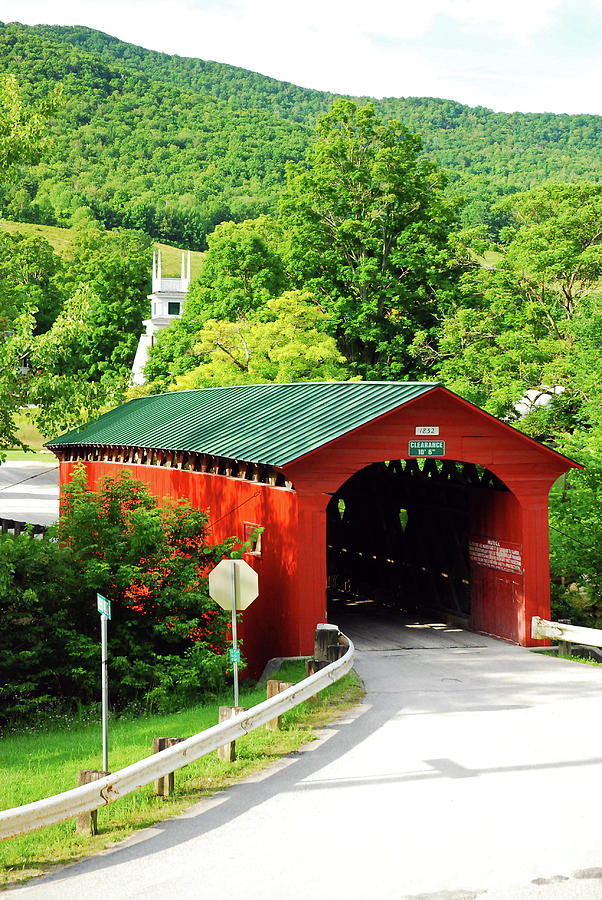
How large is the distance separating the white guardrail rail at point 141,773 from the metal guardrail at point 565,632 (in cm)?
546

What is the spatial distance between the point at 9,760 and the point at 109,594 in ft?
12.4

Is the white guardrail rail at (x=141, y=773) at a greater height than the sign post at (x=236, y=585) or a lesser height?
lesser

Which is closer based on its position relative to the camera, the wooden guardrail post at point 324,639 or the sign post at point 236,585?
the sign post at point 236,585

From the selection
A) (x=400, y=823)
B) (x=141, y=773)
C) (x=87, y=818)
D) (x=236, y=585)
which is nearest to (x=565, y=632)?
(x=236, y=585)

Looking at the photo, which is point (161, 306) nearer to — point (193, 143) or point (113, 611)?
point (113, 611)

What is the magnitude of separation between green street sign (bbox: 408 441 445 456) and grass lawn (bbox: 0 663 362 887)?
3.74 m

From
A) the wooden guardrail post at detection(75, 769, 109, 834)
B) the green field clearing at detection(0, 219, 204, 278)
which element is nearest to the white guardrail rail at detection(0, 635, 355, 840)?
the wooden guardrail post at detection(75, 769, 109, 834)

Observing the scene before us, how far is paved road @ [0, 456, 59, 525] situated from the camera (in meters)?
37.2

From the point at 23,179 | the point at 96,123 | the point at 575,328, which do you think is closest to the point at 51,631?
the point at 575,328

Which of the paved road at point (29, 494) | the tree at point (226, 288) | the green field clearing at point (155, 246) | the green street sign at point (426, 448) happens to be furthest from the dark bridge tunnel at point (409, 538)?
the green field clearing at point (155, 246)

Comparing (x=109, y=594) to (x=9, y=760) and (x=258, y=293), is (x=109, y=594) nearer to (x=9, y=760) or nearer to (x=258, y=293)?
(x=9, y=760)

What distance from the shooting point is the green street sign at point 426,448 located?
1590cm

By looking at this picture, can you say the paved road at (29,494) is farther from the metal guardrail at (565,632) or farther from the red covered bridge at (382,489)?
the metal guardrail at (565,632)

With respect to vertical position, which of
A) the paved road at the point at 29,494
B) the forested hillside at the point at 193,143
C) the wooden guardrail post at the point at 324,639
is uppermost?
the forested hillside at the point at 193,143
